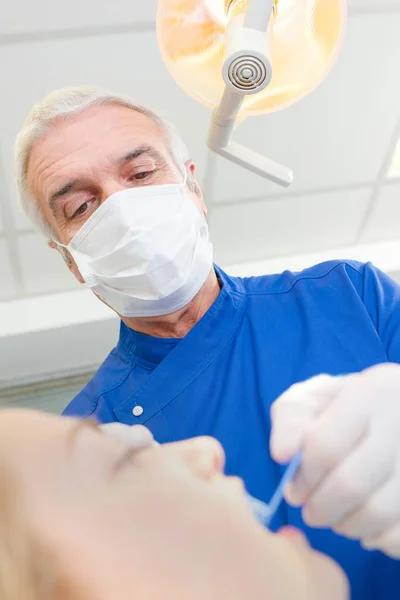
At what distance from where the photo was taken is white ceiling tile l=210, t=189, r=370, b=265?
209 centimetres

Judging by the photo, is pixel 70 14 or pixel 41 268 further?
pixel 41 268

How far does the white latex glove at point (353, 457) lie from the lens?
392 millimetres

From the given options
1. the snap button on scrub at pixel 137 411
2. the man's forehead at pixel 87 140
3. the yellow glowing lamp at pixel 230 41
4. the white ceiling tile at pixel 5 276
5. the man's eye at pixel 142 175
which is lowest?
the white ceiling tile at pixel 5 276

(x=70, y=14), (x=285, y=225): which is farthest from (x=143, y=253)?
(x=285, y=225)

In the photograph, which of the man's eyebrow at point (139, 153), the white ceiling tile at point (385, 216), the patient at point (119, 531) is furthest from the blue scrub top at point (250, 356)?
the white ceiling tile at point (385, 216)

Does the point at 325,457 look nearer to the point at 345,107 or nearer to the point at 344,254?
the point at 345,107

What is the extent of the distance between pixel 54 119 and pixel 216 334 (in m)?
0.51

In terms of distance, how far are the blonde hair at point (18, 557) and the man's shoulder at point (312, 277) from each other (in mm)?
641

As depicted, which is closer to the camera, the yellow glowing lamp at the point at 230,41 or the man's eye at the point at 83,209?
the yellow glowing lamp at the point at 230,41

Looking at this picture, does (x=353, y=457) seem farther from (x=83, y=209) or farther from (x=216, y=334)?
(x=83, y=209)

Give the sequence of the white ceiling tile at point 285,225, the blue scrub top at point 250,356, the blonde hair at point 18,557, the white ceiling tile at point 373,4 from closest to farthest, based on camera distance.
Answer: the blonde hair at point 18,557 → the blue scrub top at point 250,356 → the white ceiling tile at point 373,4 → the white ceiling tile at point 285,225

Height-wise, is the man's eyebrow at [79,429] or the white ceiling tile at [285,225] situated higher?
the man's eyebrow at [79,429]

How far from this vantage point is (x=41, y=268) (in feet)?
6.66

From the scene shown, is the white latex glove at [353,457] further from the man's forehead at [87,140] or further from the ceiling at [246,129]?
the ceiling at [246,129]
